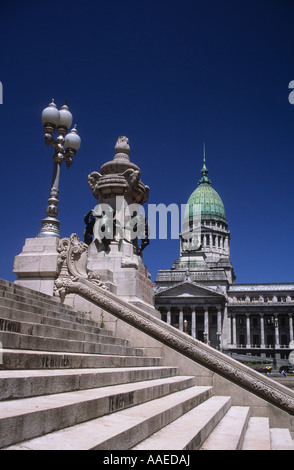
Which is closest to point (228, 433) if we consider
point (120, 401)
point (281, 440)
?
point (281, 440)

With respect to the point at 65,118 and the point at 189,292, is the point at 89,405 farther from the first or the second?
the point at 189,292

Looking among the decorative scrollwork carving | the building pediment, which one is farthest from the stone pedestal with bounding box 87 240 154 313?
the building pediment

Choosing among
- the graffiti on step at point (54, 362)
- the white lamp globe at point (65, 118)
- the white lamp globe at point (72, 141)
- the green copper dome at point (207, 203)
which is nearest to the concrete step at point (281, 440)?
the graffiti on step at point (54, 362)

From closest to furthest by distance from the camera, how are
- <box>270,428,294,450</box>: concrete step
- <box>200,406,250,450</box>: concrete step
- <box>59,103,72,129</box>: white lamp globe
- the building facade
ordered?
<box>200,406,250,450</box>: concrete step
<box>270,428,294,450</box>: concrete step
<box>59,103,72,129</box>: white lamp globe
the building facade

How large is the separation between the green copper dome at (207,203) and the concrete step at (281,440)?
358 feet

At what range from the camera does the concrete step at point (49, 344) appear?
14.5ft

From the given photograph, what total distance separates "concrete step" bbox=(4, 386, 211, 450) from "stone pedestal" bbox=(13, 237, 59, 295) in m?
5.93

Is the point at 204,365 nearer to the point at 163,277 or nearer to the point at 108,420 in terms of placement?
the point at 108,420

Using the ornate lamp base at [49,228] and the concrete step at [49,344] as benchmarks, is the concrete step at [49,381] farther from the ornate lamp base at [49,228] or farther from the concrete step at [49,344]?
the ornate lamp base at [49,228]

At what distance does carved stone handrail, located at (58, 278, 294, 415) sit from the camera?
8172 millimetres

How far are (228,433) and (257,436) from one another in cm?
86

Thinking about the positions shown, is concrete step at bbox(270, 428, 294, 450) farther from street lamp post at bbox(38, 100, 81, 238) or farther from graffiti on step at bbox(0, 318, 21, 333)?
street lamp post at bbox(38, 100, 81, 238)
